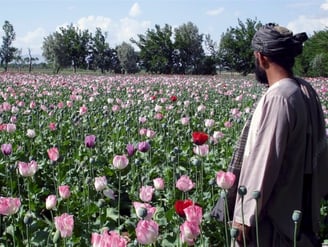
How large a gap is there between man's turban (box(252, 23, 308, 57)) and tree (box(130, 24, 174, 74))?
157 feet

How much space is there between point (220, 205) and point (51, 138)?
180 inches

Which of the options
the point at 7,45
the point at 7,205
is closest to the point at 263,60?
the point at 7,205

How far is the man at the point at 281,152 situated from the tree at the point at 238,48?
1773 inches

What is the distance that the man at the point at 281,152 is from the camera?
2.92 metres

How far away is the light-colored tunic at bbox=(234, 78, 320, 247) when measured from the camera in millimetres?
2904

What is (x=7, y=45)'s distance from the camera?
62.9 meters

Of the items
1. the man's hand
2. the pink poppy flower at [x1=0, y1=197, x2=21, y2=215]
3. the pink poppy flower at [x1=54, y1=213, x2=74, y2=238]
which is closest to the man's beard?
the man's hand

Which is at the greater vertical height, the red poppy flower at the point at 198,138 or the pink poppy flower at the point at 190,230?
the red poppy flower at the point at 198,138

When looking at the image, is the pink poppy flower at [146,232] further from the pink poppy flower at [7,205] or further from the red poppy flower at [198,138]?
the red poppy flower at [198,138]

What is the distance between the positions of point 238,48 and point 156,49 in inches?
287

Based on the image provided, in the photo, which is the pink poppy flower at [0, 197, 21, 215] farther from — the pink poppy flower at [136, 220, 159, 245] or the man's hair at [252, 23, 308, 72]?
the man's hair at [252, 23, 308, 72]

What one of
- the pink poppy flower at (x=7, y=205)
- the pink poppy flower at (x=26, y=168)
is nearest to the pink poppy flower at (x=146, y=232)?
the pink poppy flower at (x=7, y=205)

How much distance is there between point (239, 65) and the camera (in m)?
50.5

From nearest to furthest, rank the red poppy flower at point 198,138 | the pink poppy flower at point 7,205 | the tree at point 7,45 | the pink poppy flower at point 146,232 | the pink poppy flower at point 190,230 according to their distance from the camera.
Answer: the pink poppy flower at point 146,232 < the pink poppy flower at point 190,230 < the pink poppy flower at point 7,205 < the red poppy flower at point 198,138 < the tree at point 7,45
